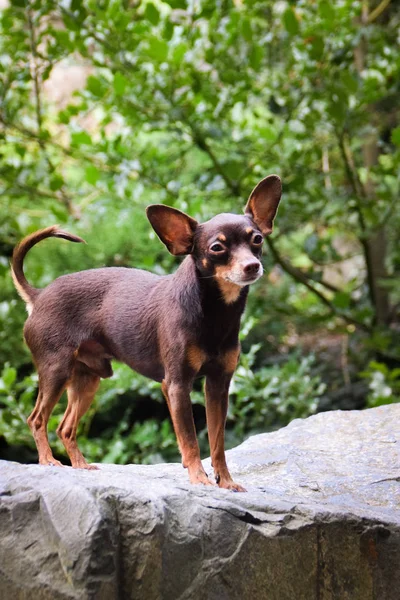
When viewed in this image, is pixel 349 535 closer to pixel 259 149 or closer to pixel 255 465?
pixel 255 465

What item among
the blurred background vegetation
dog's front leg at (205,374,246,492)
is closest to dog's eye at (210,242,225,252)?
dog's front leg at (205,374,246,492)

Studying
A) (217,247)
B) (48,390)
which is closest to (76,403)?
(48,390)

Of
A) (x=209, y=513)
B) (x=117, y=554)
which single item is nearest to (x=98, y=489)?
(x=117, y=554)

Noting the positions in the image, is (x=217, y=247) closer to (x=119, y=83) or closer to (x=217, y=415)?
(x=217, y=415)

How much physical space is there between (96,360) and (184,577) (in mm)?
1077

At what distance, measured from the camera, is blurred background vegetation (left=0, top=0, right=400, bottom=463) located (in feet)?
16.2

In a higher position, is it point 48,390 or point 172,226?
point 172,226

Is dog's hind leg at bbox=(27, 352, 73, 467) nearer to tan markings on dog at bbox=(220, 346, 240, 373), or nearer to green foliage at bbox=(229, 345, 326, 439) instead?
tan markings on dog at bbox=(220, 346, 240, 373)

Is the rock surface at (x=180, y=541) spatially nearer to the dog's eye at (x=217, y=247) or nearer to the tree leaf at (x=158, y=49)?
the dog's eye at (x=217, y=247)

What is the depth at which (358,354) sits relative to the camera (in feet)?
21.1

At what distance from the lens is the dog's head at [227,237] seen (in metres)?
2.71

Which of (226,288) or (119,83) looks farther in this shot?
(119,83)

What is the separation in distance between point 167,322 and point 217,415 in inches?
16.9

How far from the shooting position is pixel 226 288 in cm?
284
